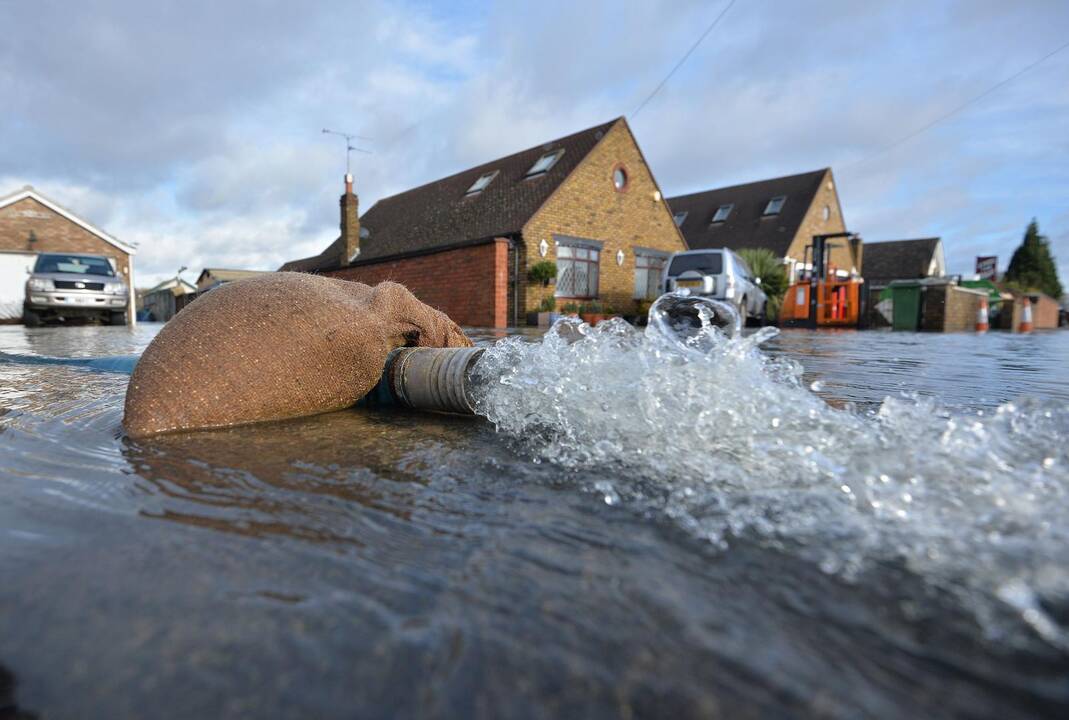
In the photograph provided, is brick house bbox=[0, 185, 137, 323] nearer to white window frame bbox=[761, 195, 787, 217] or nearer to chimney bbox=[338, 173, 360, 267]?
chimney bbox=[338, 173, 360, 267]

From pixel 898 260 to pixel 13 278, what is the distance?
129 ft

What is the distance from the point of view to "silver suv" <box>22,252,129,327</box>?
11.8 meters

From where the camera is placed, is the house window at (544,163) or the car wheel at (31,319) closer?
the car wheel at (31,319)

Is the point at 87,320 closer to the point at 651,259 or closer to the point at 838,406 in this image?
the point at 651,259

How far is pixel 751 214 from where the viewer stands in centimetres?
2644

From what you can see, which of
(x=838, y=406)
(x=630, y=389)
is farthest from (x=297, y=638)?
(x=838, y=406)

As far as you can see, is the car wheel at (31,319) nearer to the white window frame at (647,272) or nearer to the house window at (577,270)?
the house window at (577,270)

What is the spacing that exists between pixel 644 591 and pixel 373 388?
233cm

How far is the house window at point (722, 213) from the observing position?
27269mm

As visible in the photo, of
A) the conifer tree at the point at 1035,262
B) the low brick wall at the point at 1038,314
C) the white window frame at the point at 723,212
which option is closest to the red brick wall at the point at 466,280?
the low brick wall at the point at 1038,314

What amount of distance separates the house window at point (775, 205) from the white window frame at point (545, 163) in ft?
45.4

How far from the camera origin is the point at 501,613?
0.92 metres

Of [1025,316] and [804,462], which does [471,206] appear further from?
[1025,316]

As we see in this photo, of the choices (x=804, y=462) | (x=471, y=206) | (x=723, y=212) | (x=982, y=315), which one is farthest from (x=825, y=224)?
(x=804, y=462)
